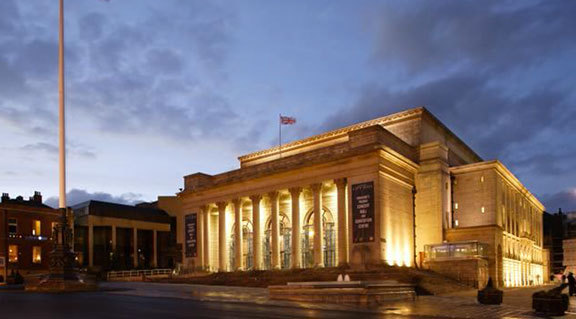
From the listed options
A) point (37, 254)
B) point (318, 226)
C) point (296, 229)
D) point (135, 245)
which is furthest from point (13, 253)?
point (318, 226)

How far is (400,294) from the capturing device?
3122 centimetres

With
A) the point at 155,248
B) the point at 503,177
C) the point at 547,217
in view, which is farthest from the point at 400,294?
the point at 547,217

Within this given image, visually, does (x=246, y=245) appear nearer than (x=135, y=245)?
Yes

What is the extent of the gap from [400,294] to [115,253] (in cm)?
7136

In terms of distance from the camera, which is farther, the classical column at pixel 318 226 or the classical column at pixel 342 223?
the classical column at pixel 318 226

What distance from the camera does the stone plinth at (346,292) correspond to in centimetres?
2845

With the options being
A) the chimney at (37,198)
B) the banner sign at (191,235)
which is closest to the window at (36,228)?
the chimney at (37,198)

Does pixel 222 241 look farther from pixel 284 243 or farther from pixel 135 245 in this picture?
pixel 135 245

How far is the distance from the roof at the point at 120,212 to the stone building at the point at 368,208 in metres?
23.6

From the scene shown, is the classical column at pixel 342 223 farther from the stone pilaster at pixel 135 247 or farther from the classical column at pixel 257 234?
the stone pilaster at pixel 135 247

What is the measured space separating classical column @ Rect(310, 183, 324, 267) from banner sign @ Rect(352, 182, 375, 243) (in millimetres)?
5177

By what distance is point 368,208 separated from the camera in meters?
54.2

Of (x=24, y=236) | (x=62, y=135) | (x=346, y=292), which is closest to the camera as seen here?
(x=346, y=292)

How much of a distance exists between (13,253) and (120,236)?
2908 centimetres
